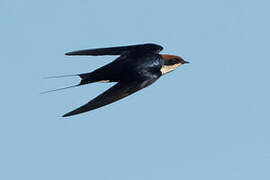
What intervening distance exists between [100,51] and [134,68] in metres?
1.15

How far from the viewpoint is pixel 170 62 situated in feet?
50.3

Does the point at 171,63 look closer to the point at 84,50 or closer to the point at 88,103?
the point at 84,50

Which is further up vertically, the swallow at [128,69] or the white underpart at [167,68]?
the swallow at [128,69]

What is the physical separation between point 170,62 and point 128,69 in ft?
4.51

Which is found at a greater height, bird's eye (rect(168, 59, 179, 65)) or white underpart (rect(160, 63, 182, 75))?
bird's eye (rect(168, 59, 179, 65))

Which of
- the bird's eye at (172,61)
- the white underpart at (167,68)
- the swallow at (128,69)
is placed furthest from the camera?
the bird's eye at (172,61)

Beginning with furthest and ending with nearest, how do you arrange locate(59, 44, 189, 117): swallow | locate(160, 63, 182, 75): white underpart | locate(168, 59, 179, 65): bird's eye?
locate(168, 59, 179, 65): bird's eye < locate(160, 63, 182, 75): white underpart < locate(59, 44, 189, 117): swallow

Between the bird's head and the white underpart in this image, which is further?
the bird's head

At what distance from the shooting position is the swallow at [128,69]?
1321 cm

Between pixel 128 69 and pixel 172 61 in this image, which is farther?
pixel 172 61

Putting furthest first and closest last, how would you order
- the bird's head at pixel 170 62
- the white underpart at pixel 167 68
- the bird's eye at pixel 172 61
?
the bird's eye at pixel 172 61, the bird's head at pixel 170 62, the white underpart at pixel 167 68

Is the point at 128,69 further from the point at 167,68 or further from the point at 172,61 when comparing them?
the point at 172,61

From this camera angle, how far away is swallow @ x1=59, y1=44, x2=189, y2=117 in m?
13.2

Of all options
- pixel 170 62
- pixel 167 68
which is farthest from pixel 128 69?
pixel 170 62
